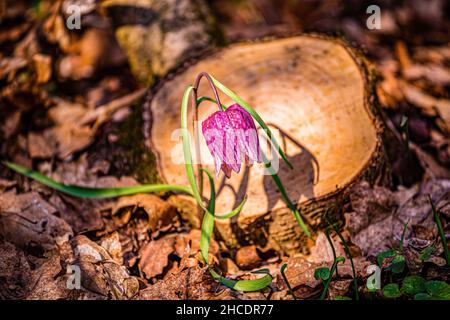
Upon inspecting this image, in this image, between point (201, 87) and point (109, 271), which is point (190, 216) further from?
point (201, 87)

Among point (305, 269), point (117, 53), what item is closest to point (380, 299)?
point (305, 269)

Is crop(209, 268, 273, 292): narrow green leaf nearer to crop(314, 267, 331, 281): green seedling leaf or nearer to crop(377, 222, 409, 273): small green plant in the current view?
crop(314, 267, 331, 281): green seedling leaf

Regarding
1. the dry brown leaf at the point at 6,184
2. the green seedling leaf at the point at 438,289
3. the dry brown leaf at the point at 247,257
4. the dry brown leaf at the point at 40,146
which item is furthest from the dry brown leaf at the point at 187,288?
the dry brown leaf at the point at 40,146

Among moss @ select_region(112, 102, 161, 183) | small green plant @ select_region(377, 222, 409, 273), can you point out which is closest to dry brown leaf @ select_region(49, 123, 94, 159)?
moss @ select_region(112, 102, 161, 183)

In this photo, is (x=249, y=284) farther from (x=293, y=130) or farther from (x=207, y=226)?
(x=293, y=130)

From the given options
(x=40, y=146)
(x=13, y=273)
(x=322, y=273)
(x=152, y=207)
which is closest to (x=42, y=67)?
(x=40, y=146)

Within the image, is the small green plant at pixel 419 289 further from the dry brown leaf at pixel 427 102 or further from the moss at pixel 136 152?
the dry brown leaf at pixel 427 102
